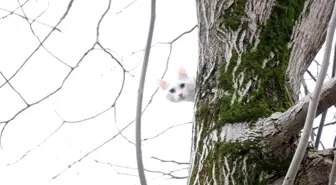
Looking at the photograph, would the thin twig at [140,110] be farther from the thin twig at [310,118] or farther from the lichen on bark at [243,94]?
the thin twig at [310,118]

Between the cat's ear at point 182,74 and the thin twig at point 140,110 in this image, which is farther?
the cat's ear at point 182,74

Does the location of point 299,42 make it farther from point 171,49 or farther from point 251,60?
point 171,49

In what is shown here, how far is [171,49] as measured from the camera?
214cm

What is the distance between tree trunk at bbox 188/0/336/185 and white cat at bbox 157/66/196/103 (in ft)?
5.31

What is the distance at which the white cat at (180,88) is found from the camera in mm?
2986

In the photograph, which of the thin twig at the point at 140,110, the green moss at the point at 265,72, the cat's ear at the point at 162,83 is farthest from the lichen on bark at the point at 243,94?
the cat's ear at the point at 162,83

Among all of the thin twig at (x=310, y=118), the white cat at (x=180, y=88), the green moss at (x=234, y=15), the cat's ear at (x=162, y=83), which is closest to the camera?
the thin twig at (x=310, y=118)

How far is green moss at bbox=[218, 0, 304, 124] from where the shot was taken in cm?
116

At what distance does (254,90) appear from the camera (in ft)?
3.93

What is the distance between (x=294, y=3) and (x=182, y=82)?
5.71ft

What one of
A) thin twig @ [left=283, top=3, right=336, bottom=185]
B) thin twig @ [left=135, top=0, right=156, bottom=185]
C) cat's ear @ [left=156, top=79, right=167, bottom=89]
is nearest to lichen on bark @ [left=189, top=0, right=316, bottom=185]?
thin twig @ [left=135, top=0, right=156, bottom=185]

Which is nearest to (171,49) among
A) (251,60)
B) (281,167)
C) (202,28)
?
(202,28)

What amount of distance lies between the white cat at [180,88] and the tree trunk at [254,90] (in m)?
1.62

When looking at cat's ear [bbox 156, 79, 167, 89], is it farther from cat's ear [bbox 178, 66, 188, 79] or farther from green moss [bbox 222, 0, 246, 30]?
green moss [bbox 222, 0, 246, 30]
